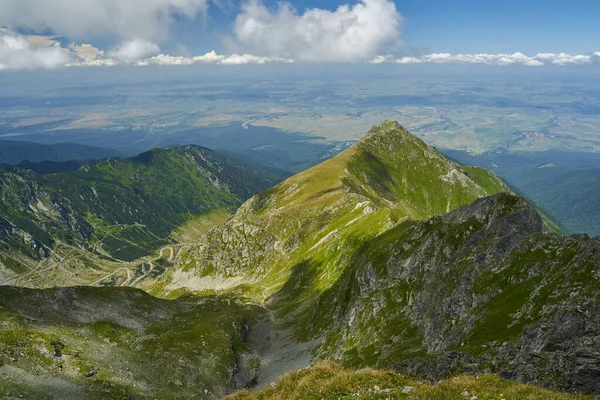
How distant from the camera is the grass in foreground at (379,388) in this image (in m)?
23.9

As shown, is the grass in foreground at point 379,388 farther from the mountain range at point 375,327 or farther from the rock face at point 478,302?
the rock face at point 478,302

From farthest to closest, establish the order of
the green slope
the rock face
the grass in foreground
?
1. the green slope
2. the rock face
3. the grass in foreground

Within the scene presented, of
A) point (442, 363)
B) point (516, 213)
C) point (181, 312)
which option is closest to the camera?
point (442, 363)

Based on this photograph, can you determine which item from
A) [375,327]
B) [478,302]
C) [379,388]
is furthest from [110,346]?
[379,388]

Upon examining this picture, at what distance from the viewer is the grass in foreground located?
23.9m

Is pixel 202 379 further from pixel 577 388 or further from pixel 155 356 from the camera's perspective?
pixel 577 388

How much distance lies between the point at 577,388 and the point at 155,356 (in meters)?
89.3

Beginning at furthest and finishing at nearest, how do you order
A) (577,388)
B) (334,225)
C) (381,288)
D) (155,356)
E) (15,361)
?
(334,225) → (381,288) → (155,356) → (15,361) → (577,388)

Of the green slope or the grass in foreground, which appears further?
the green slope

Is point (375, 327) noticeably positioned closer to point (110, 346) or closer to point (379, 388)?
point (379, 388)

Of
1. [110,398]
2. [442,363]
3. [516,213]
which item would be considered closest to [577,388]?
[442,363]

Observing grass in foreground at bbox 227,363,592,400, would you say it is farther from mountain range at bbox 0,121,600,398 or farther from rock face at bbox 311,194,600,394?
rock face at bbox 311,194,600,394

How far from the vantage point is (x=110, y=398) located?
70250 millimetres

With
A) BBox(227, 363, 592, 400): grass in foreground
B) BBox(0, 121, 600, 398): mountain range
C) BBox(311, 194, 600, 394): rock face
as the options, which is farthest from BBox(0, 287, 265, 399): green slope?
BBox(227, 363, 592, 400): grass in foreground
